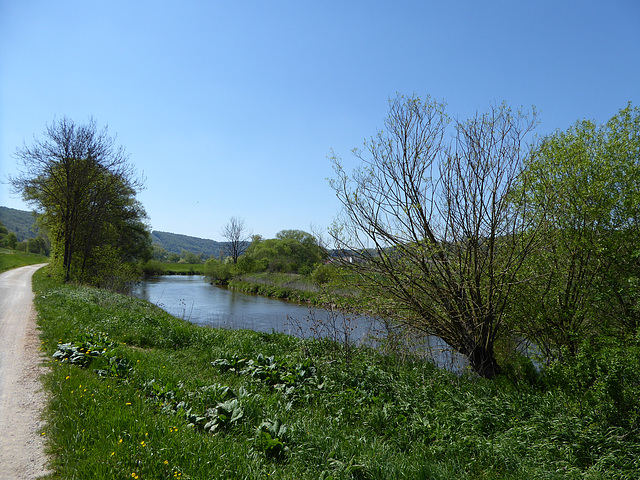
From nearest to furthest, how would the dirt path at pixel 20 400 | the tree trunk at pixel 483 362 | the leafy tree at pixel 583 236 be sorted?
the dirt path at pixel 20 400 → the leafy tree at pixel 583 236 → the tree trunk at pixel 483 362

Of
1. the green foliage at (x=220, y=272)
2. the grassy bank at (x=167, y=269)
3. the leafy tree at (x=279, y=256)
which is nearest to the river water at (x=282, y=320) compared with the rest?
the leafy tree at (x=279, y=256)

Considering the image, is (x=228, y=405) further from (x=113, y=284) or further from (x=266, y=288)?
(x=266, y=288)


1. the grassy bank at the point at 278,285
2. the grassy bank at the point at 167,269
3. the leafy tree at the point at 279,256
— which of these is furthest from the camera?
the grassy bank at the point at 167,269

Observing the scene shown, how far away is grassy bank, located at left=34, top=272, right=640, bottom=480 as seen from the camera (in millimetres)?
3381

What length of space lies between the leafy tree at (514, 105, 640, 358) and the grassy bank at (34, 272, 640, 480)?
1803 mm

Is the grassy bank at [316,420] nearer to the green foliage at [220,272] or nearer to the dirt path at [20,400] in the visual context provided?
the dirt path at [20,400]

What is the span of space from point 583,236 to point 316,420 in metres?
6.26

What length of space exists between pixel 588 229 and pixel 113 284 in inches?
826

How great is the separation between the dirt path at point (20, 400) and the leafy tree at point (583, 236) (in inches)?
301

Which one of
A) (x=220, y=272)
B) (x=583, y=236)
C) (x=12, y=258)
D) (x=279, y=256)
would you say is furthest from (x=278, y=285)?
(x=583, y=236)

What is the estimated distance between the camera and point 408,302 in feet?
26.9

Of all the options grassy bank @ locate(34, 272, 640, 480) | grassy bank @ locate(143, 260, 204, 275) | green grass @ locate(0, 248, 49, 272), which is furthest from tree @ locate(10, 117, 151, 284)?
grassy bank @ locate(143, 260, 204, 275)

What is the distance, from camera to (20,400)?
14.9 feet

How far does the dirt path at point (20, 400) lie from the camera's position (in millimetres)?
3289
